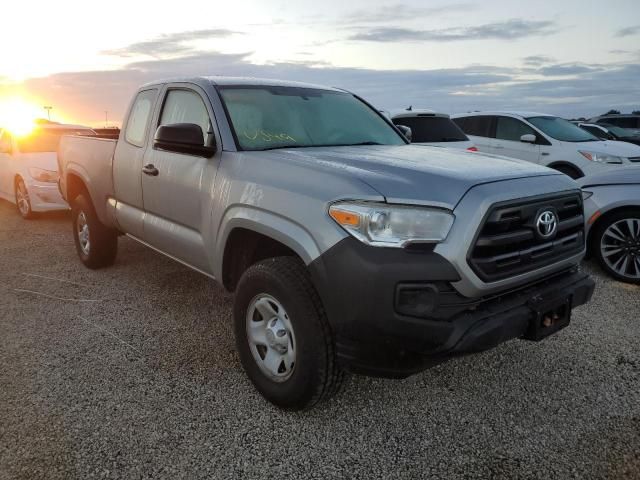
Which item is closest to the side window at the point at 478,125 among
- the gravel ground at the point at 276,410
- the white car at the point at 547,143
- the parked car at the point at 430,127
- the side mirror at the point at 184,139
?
the white car at the point at 547,143

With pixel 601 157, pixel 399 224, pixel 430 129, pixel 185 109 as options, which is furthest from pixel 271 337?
pixel 601 157

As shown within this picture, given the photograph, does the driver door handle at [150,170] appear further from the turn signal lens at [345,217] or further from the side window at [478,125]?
the side window at [478,125]

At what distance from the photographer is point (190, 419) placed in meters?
2.92

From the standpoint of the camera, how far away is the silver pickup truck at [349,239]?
2398mm

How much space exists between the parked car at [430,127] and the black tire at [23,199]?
5.93m

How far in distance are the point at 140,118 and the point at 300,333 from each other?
9.31 ft

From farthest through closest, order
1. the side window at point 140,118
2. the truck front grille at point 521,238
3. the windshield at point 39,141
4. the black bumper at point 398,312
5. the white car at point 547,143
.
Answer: the white car at point 547,143, the windshield at point 39,141, the side window at point 140,118, the truck front grille at point 521,238, the black bumper at point 398,312

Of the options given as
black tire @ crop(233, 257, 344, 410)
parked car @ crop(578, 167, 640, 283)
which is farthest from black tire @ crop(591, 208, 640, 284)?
black tire @ crop(233, 257, 344, 410)

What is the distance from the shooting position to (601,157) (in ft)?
30.1

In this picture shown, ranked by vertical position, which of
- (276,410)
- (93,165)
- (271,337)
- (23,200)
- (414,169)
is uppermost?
(414,169)

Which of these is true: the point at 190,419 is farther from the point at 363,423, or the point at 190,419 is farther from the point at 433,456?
the point at 433,456

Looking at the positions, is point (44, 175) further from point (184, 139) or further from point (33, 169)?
point (184, 139)

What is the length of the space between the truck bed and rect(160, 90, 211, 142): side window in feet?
2.98

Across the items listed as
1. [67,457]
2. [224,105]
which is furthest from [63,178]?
[67,457]
